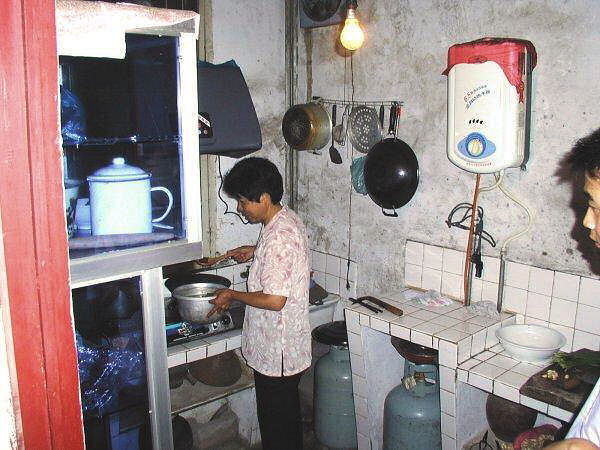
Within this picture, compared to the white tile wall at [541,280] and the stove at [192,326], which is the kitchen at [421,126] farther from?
the stove at [192,326]

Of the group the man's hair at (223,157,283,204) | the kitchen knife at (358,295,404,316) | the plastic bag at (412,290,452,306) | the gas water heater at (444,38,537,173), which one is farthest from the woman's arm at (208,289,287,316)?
the gas water heater at (444,38,537,173)

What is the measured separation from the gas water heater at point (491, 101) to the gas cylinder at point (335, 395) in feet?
4.75

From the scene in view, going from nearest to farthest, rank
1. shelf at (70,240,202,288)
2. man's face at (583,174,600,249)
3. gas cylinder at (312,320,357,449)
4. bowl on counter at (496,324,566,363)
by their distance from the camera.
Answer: shelf at (70,240,202,288) → man's face at (583,174,600,249) → bowl on counter at (496,324,566,363) → gas cylinder at (312,320,357,449)

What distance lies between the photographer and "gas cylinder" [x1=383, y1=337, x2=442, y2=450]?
3.06 m

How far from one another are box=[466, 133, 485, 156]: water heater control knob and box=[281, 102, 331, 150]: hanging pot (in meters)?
1.26

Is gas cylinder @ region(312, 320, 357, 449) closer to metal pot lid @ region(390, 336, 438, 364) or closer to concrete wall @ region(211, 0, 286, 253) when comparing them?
metal pot lid @ region(390, 336, 438, 364)

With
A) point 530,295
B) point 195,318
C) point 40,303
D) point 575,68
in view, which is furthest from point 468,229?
point 40,303

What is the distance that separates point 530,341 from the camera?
282 centimetres

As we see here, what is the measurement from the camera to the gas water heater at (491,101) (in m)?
2.66

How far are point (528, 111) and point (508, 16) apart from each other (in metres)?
0.52

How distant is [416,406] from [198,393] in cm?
136

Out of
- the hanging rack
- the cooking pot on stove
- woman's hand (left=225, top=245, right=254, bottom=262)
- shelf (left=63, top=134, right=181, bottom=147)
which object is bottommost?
the cooking pot on stove

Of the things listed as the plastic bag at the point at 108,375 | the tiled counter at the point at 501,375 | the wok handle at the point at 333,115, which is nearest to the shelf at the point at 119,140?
the plastic bag at the point at 108,375

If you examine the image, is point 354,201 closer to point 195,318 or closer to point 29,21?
point 195,318
